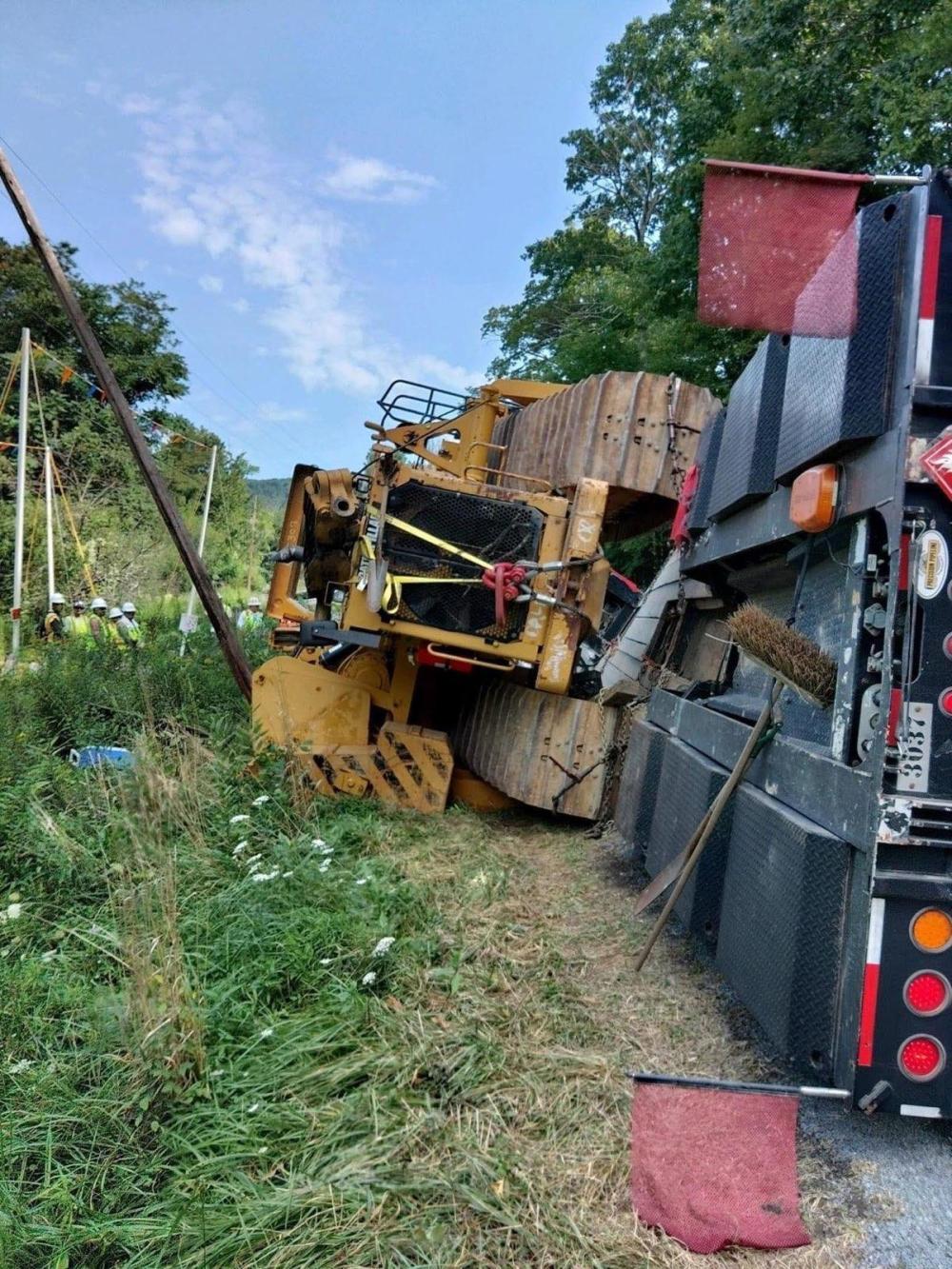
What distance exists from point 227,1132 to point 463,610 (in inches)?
131

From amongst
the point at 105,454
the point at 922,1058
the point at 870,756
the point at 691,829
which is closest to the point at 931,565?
the point at 870,756

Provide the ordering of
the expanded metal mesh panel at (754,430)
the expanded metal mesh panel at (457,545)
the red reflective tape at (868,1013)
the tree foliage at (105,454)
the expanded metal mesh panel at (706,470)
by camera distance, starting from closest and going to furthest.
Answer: the red reflective tape at (868,1013) → the expanded metal mesh panel at (754,430) → the expanded metal mesh panel at (706,470) → the expanded metal mesh panel at (457,545) → the tree foliage at (105,454)

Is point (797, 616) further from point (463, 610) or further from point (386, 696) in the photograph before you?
point (386, 696)

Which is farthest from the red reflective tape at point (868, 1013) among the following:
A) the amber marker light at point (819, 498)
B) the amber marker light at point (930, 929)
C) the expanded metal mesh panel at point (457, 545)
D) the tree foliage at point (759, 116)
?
the tree foliage at point (759, 116)

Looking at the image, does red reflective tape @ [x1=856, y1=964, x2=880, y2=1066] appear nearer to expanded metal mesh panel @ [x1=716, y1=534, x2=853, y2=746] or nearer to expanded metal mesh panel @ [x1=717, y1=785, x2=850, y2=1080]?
expanded metal mesh panel @ [x1=717, y1=785, x2=850, y2=1080]

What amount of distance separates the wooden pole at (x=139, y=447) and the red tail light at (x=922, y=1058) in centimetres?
563

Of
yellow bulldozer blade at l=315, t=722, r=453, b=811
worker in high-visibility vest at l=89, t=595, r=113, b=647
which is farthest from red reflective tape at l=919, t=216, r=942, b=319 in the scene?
worker in high-visibility vest at l=89, t=595, r=113, b=647

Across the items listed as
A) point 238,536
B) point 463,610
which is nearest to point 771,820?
point 463,610

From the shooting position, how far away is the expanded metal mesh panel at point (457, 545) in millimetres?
5113

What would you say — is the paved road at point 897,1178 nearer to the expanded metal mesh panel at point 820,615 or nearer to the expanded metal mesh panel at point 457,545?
the expanded metal mesh panel at point 820,615

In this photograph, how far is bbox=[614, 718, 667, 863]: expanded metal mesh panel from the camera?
12.4 ft

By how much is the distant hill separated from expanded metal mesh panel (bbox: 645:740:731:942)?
27061mm

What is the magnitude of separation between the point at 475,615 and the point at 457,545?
1.44 ft

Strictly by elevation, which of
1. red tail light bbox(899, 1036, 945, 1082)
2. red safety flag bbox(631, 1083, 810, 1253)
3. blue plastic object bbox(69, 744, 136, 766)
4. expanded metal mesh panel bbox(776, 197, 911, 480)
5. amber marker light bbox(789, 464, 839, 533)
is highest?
expanded metal mesh panel bbox(776, 197, 911, 480)
